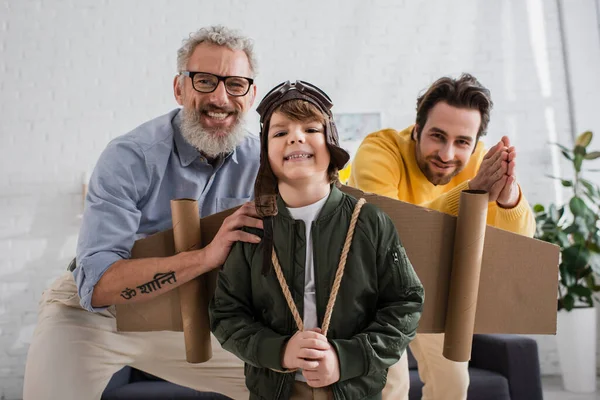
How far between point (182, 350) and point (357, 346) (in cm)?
99

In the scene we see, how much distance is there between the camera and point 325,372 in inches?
44.3

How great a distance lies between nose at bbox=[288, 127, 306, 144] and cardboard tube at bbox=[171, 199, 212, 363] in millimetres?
291

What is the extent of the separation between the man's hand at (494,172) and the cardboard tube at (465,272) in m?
0.10

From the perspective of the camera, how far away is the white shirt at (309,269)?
3.92 feet

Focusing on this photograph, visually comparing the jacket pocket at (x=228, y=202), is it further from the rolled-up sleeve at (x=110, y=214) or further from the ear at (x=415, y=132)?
the ear at (x=415, y=132)

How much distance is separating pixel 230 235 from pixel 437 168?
93cm

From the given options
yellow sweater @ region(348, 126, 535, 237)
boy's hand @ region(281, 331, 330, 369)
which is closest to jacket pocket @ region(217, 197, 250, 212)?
yellow sweater @ region(348, 126, 535, 237)

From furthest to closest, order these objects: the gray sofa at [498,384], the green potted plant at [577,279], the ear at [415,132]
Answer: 1. the green potted plant at [577,279]
2. the gray sofa at [498,384]
3. the ear at [415,132]

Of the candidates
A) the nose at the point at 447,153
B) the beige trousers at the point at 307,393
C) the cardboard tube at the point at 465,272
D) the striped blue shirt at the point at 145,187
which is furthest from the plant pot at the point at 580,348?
the beige trousers at the point at 307,393

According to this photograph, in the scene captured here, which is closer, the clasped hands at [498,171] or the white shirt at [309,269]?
the white shirt at [309,269]

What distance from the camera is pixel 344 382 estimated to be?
1179 mm

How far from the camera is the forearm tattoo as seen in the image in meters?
1.32

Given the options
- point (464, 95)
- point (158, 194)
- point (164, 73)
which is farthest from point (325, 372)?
point (164, 73)

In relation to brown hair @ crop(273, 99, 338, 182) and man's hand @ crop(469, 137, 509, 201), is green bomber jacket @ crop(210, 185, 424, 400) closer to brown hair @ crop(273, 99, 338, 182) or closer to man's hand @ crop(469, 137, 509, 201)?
brown hair @ crop(273, 99, 338, 182)
